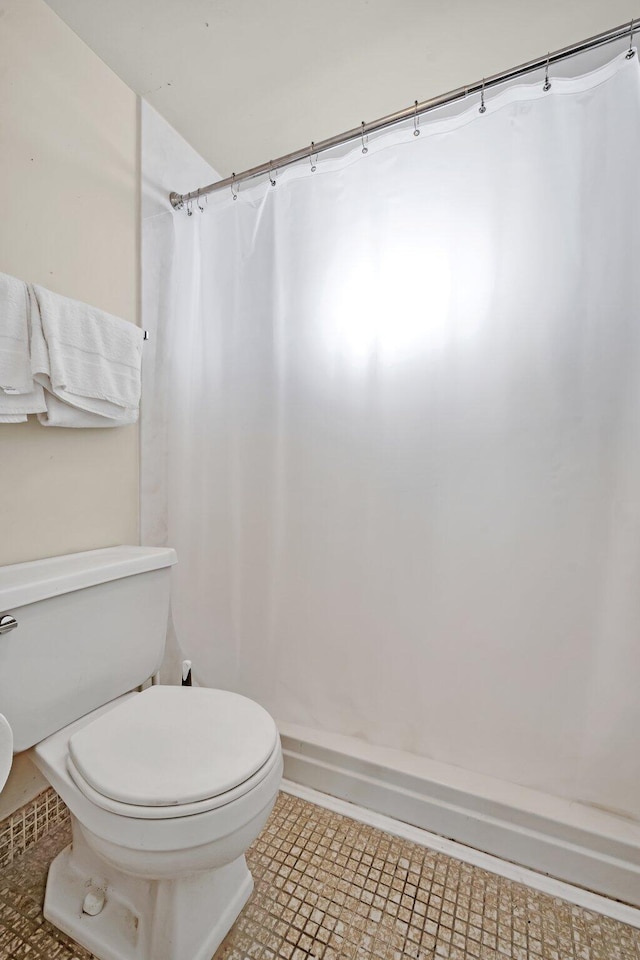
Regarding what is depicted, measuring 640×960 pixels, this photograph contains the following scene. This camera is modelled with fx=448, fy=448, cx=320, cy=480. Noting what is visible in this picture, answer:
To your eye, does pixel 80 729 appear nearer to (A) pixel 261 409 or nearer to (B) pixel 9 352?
(B) pixel 9 352

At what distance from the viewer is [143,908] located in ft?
3.07

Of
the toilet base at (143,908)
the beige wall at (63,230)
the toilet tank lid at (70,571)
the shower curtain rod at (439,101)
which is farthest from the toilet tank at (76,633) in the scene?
the shower curtain rod at (439,101)

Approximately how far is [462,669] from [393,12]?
1.77 meters

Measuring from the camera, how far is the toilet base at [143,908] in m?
0.89

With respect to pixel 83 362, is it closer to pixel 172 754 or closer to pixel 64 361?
pixel 64 361

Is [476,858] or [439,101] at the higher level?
[439,101]

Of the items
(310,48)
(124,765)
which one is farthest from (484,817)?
(310,48)

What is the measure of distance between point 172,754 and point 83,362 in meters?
0.99

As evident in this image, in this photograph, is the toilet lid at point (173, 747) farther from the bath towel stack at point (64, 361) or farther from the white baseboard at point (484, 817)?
the bath towel stack at point (64, 361)

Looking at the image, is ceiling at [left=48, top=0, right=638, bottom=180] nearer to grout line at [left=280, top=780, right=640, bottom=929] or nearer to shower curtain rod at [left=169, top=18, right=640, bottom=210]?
shower curtain rod at [left=169, top=18, right=640, bottom=210]

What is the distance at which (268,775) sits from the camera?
2.88 ft

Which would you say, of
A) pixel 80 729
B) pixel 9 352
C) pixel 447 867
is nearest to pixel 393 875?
pixel 447 867

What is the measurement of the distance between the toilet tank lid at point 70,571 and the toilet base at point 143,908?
1.89ft

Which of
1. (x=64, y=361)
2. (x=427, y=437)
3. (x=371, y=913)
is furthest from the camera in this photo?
(x=427, y=437)
